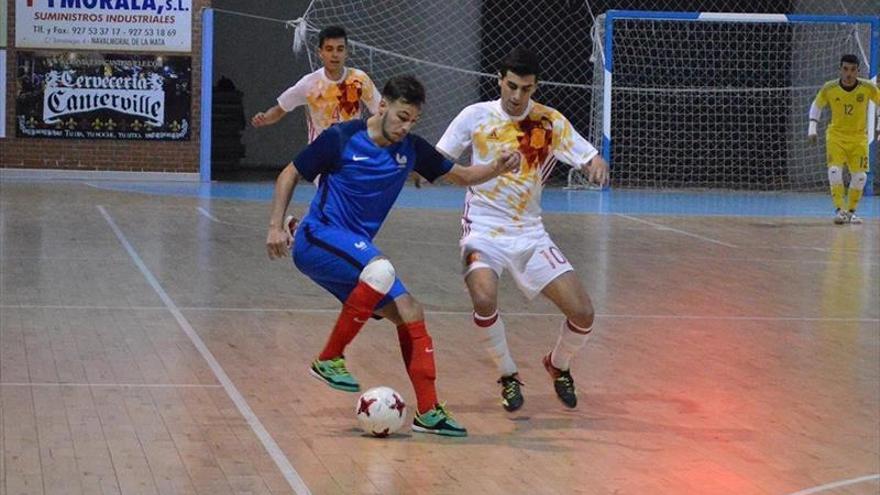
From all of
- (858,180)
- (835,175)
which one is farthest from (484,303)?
(835,175)

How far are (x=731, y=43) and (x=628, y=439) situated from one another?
22273 mm

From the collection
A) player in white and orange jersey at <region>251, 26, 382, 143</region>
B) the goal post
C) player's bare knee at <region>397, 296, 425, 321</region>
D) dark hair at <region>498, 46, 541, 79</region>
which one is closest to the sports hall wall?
the goal post

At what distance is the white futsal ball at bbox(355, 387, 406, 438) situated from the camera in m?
7.44

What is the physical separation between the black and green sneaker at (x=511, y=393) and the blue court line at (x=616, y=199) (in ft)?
43.9

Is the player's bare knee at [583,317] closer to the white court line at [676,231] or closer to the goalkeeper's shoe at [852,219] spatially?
the white court line at [676,231]

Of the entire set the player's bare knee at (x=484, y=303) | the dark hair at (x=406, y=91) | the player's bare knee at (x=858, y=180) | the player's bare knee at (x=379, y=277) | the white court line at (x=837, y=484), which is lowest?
the white court line at (x=837, y=484)

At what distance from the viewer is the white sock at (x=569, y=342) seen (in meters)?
8.49

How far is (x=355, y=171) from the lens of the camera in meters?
7.75

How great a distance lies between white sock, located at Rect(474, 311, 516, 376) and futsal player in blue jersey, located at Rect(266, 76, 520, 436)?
0.72 metres

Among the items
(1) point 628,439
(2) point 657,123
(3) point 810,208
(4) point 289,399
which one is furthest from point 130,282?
(2) point 657,123

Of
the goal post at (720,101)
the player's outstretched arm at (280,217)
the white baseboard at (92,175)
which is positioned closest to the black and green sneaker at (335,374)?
the player's outstretched arm at (280,217)

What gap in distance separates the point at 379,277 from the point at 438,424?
0.77 m

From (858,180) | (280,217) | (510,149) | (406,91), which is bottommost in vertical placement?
(858,180)

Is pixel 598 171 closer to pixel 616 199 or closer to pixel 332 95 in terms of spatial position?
pixel 332 95
